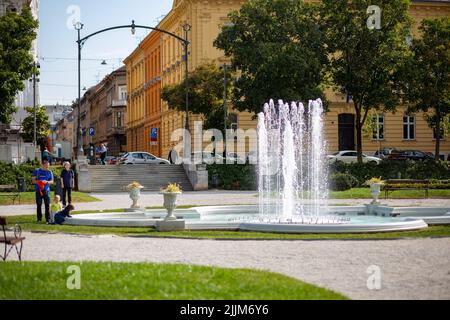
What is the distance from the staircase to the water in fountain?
4793 mm

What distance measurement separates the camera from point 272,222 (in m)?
21.3

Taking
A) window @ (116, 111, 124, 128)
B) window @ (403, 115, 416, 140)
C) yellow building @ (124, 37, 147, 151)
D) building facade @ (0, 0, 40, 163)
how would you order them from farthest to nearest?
window @ (116, 111, 124, 128) → yellow building @ (124, 37, 147, 151) → building facade @ (0, 0, 40, 163) → window @ (403, 115, 416, 140)

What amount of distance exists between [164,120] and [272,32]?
26.5 metres

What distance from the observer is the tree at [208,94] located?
50906 millimetres

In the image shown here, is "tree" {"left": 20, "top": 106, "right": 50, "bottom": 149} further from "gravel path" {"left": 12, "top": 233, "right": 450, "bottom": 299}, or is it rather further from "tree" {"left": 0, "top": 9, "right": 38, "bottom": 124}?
"gravel path" {"left": 12, "top": 233, "right": 450, "bottom": 299}


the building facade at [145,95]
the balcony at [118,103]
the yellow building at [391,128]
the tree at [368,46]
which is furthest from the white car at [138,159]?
the balcony at [118,103]

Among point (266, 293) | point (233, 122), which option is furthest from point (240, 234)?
point (233, 122)

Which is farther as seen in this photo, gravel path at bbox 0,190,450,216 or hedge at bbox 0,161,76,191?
hedge at bbox 0,161,76,191

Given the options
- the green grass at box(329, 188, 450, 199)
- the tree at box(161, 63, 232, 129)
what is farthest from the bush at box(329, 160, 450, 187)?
the tree at box(161, 63, 232, 129)

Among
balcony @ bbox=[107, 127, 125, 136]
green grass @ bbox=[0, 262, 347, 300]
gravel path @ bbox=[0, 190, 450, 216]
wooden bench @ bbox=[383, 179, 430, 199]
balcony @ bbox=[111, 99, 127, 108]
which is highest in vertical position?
balcony @ bbox=[111, 99, 127, 108]

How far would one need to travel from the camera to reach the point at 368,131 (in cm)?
5869

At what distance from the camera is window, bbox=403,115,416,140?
61.7m

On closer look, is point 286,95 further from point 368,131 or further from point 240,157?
point 368,131

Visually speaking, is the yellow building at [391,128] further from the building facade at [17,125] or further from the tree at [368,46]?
the building facade at [17,125]
